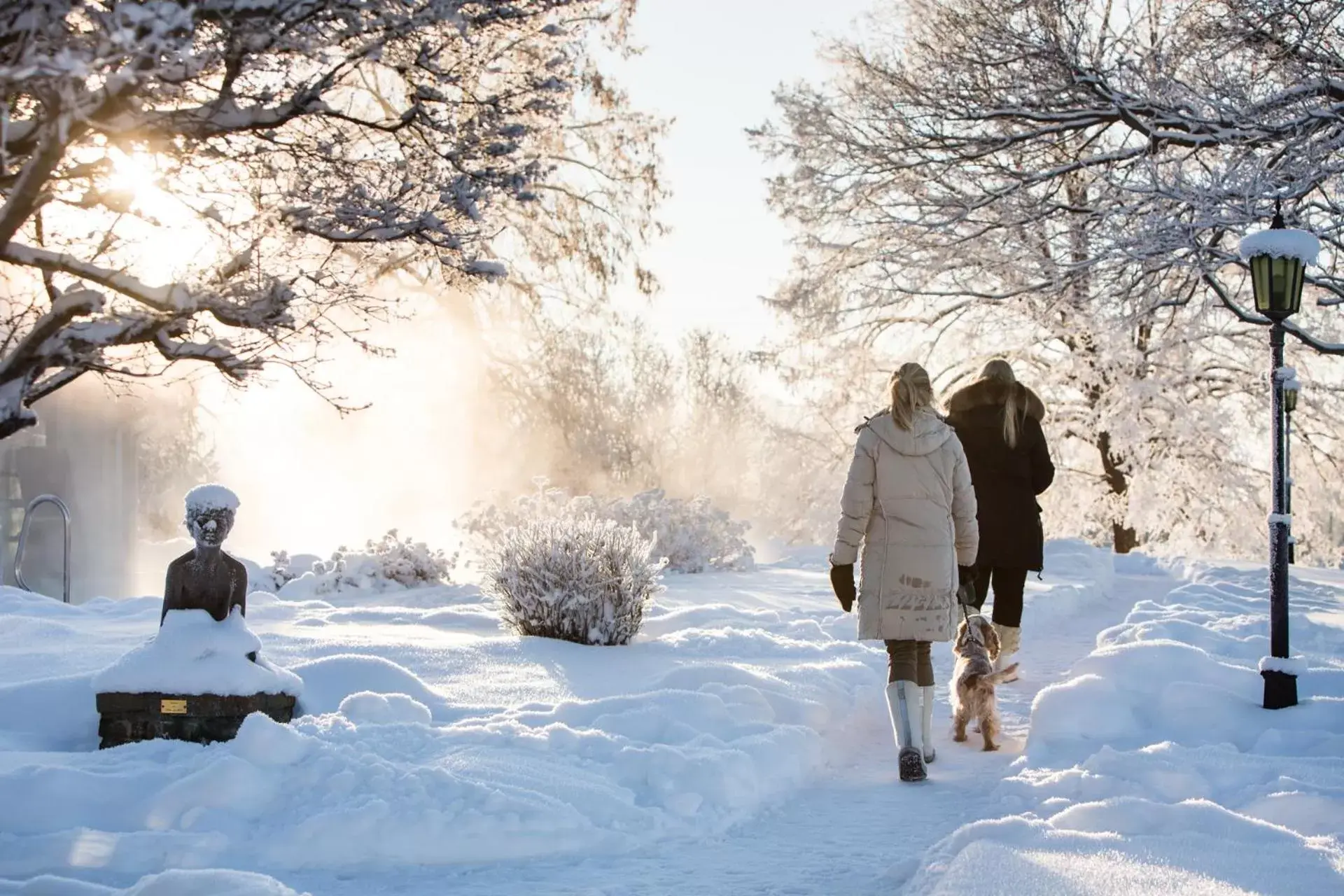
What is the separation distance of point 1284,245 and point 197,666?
6541 mm

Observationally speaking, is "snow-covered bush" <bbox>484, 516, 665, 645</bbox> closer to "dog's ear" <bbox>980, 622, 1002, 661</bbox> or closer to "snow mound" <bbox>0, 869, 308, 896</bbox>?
"dog's ear" <bbox>980, 622, 1002, 661</bbox>

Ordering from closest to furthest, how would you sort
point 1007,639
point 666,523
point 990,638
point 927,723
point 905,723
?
point 905,723 → point 927,723 → point 990,638 → point 1007,639 → point 666,523

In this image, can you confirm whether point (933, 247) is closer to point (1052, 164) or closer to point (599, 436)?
point (1052, 164)

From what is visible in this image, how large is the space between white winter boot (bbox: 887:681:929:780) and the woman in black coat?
2.35 meters

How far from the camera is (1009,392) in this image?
8836mm

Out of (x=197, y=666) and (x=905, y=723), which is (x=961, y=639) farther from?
(x=197, y=666)

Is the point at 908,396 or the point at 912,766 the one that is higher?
the point at 908,396

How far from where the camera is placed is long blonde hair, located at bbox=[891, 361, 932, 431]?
21.6 ft

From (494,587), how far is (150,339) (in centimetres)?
460

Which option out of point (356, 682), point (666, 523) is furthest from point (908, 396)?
point (666, 523)

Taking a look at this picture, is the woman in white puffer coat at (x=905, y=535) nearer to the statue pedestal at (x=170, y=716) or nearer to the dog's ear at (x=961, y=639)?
the dog's ear at (x=961, y=639)

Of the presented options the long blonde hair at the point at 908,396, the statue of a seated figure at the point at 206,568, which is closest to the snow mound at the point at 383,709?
the statue of a seated figure at the point at 206,568

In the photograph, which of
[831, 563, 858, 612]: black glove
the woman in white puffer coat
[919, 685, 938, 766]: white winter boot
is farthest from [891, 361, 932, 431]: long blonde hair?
[919, 685, 938, 766]: white winter boot

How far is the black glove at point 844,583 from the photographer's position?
21.0ft
